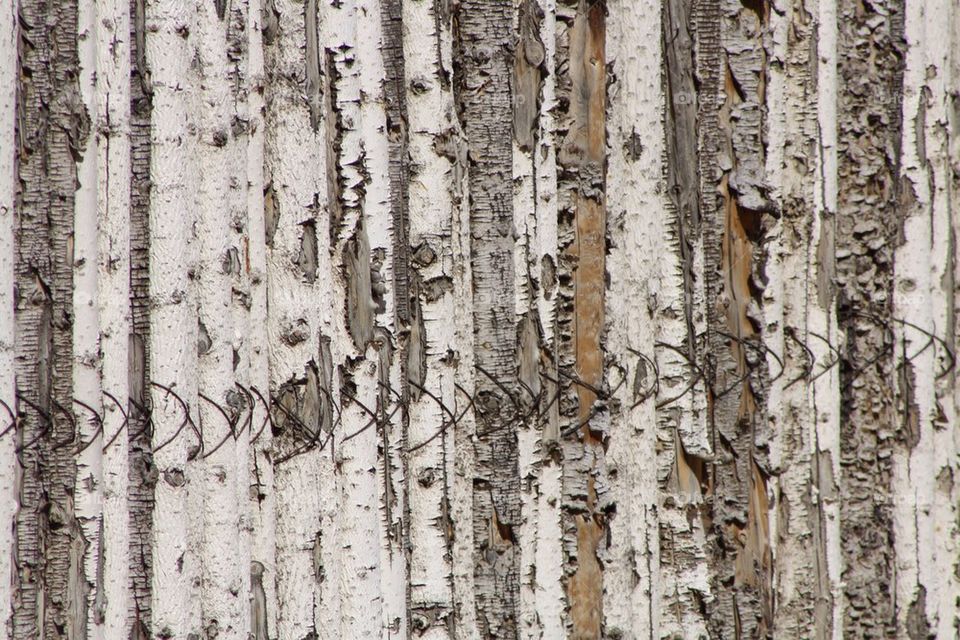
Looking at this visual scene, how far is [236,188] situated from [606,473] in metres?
1.36

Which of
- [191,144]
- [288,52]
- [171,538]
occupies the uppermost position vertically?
[288,52]

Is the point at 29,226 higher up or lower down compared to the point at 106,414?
higher up

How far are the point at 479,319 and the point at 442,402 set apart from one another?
0.87 ft

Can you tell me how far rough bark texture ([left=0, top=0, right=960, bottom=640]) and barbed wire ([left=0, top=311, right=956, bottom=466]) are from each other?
1 centimetres

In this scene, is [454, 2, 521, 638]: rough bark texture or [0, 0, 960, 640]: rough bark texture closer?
[0, 0, 960, 640]: rough bark texture

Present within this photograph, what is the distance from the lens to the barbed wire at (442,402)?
96.0 inches

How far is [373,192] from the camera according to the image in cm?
257

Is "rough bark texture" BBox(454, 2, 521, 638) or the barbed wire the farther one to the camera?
"rough bark texture" BBox(454, 2, 521, 638)

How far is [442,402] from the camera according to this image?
2.68 metres

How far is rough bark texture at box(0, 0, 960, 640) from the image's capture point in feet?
7.97

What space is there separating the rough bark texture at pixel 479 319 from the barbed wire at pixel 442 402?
1cm

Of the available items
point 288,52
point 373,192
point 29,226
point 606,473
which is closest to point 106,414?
point 29,226

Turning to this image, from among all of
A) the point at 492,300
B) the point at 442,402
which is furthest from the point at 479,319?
the point at 442,402

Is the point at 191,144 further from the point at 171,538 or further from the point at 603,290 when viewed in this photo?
the point at 603,290
